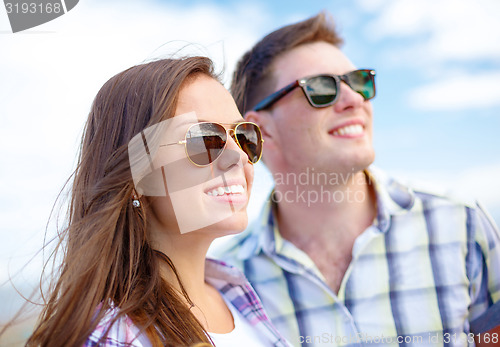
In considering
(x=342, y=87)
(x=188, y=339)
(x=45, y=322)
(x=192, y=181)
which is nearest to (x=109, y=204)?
(x=192, y=181)

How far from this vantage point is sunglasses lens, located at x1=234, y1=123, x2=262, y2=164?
6.09ft

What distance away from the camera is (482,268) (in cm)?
249

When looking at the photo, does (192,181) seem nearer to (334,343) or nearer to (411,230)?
(334,343)

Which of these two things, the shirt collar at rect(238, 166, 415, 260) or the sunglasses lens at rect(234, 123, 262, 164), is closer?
the sunglasses lens at rect(234, 123, 262, 164)

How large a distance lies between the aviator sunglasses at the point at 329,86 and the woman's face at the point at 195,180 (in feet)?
3.50

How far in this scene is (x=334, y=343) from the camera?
94.3 inches

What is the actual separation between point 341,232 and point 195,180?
137 cm

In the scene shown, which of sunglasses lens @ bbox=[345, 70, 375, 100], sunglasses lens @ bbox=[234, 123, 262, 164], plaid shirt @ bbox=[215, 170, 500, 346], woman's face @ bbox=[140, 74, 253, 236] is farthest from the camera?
sunglasses lens @ bbox=[345, 70, 375, 100]

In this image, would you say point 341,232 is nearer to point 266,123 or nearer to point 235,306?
point 266,123

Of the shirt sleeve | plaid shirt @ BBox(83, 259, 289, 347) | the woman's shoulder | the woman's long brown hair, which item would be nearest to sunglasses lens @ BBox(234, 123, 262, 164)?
the woman's long brown hair

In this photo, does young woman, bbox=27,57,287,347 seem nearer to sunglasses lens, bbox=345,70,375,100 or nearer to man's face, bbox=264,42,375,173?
man's face, bbox=264,42,375,173

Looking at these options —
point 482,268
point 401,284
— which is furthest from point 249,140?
point 482,268

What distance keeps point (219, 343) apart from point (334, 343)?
2.97 feet

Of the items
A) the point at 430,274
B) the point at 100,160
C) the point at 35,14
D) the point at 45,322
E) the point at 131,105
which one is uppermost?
the point at 35,14
